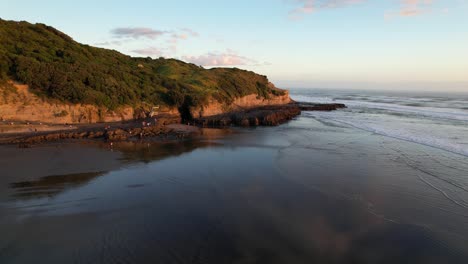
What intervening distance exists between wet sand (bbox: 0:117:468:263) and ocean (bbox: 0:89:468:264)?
0.06m

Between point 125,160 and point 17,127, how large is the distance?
46.1 ft

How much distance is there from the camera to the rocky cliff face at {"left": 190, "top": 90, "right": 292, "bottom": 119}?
44.5 metres

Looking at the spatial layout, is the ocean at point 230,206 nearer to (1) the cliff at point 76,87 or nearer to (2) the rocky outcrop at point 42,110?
(2) the rocky outcrop at point 42,110

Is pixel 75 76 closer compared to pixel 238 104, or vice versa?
pixel 75 76

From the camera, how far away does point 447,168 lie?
18.8 meters

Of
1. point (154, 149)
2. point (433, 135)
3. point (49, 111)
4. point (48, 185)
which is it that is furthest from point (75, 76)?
point (433, 135)

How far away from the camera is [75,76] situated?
33.0 meters

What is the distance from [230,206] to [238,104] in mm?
45775

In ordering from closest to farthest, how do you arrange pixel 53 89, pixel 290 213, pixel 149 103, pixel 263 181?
pixel 290 213 < pixel 263 181 < pixel 53 89 < pixel 149 103

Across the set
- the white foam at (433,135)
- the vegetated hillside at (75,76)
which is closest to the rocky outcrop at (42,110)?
the vegetated hillside at (75,76)

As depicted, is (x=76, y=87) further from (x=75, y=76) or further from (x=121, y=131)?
(x=121, y=131)

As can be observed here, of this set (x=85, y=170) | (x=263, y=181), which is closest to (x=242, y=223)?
(x=263, y=181)

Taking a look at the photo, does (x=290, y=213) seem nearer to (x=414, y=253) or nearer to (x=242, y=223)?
(x=242, y=223)

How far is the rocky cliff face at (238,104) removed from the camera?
146ft
